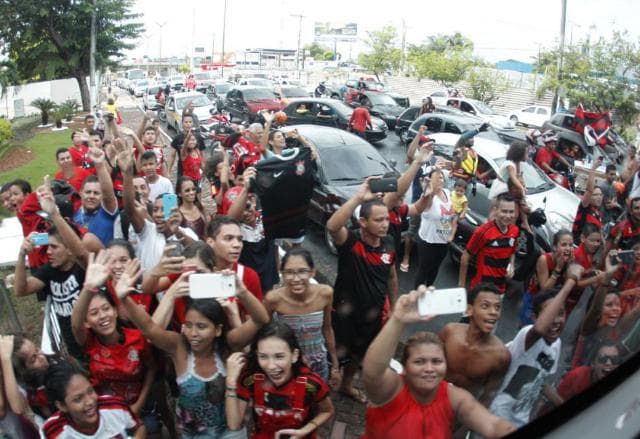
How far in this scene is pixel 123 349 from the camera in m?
2.84

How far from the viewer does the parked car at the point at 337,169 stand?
7.22 m

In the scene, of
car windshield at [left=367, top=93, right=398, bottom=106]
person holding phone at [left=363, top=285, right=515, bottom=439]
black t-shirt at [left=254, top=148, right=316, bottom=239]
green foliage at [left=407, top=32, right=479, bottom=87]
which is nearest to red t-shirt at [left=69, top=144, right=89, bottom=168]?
black t-shirt at [left=254, top=148, right=316, bottom=239]

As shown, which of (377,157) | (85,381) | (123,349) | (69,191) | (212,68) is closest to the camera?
(85,381)

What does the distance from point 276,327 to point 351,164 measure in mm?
5301

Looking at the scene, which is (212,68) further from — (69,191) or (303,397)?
(303,397)

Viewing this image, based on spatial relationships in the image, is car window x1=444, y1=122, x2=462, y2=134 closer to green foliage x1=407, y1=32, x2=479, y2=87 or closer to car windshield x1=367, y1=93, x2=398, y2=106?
car windshield x1=367, y1=93, x2=398, y2=106

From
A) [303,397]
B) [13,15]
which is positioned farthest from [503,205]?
[13,15]

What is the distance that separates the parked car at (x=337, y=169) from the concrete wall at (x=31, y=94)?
18.6 metres

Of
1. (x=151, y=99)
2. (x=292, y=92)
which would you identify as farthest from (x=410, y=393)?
(x=151, y=99)

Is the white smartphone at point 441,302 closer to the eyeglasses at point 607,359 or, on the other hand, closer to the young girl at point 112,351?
the eyeglasses at point 607,359

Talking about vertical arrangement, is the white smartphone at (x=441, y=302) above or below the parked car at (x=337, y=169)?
above

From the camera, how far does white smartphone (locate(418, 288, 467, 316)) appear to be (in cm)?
165

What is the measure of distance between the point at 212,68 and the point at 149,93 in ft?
74.9

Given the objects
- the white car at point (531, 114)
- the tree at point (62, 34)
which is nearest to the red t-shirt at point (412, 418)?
the white car at point (531, 114)
